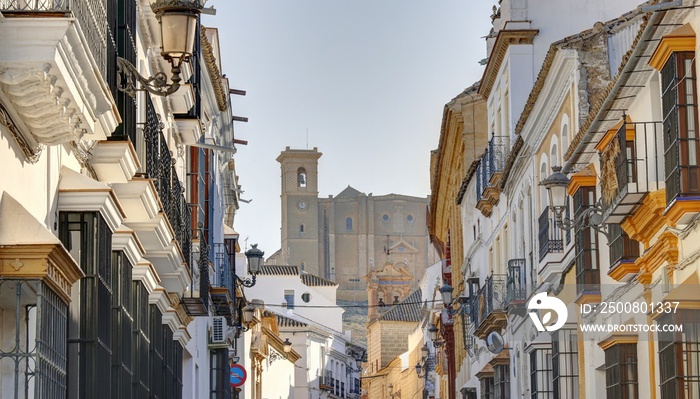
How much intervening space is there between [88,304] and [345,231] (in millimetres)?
143479

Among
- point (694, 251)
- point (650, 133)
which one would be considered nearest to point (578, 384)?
point (650, 133)

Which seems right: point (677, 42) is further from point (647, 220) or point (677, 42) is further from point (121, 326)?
point (121, 326)

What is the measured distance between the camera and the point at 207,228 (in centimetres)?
2761

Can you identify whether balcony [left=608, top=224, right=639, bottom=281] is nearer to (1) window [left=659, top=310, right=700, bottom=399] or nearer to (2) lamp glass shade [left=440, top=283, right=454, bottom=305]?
(1) window [left=659, top=310, right=700, bottom=399]

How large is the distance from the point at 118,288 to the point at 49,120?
3511 millimetres

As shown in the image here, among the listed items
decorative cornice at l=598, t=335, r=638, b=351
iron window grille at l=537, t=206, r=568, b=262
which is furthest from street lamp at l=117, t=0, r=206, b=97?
iron window grille at l=537, t=206, r=568, b=262

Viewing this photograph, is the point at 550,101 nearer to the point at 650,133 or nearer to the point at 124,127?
the point at 650,133

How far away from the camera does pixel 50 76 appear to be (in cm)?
942

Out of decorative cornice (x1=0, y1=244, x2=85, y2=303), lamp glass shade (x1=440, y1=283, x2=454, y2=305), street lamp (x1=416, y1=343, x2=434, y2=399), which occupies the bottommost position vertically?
decorative cornice (x1=0, y1=244, x2=85, y2=303)

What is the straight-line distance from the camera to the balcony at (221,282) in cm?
2917

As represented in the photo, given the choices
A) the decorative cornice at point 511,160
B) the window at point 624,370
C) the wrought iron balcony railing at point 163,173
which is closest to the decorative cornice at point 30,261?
the wrought iron balcony railing at point 163,173

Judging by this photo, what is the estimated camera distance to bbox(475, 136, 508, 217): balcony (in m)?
31.1

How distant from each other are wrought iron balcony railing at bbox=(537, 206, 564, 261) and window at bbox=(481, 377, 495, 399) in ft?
33.5

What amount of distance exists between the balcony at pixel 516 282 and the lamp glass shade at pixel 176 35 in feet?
54.4
